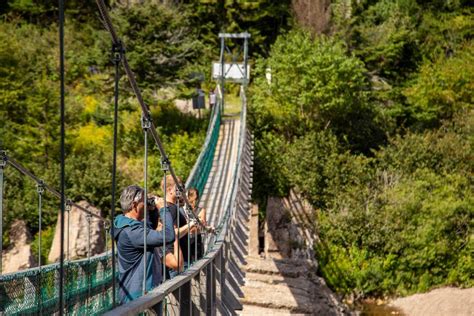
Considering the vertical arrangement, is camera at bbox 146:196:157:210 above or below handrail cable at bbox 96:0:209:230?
below

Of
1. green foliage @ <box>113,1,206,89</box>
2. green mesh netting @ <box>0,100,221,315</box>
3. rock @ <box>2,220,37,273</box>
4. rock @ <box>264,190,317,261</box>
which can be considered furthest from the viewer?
rock @ <box>264,190,317,261</box>

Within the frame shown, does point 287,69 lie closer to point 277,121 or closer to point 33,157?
point 277,121

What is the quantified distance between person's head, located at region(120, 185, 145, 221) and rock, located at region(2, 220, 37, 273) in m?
11.6

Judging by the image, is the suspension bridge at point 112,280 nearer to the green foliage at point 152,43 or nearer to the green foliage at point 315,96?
the green foliage at point 152,43

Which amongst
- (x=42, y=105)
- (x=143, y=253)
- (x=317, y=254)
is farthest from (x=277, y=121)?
(x=143, y=253)

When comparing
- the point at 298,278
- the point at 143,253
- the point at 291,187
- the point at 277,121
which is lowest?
the point at 298,278

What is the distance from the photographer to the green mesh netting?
4.08 metres

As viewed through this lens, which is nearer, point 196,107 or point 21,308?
point 21,308

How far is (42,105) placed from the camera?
19.2 meters

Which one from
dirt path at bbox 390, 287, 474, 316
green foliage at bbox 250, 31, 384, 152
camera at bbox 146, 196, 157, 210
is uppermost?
camera at bbox 146, 196, 157, 210

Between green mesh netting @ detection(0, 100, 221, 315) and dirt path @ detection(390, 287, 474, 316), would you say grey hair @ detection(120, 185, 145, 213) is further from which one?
dirt path @ detection(390, 287, 474, 316)

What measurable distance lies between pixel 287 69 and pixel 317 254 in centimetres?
451

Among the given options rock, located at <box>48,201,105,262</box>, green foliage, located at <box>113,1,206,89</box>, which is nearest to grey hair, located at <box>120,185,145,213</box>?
rock, located at <box>48,201,105,262</box>

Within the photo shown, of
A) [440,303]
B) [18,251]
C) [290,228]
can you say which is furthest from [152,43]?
[440,303]
